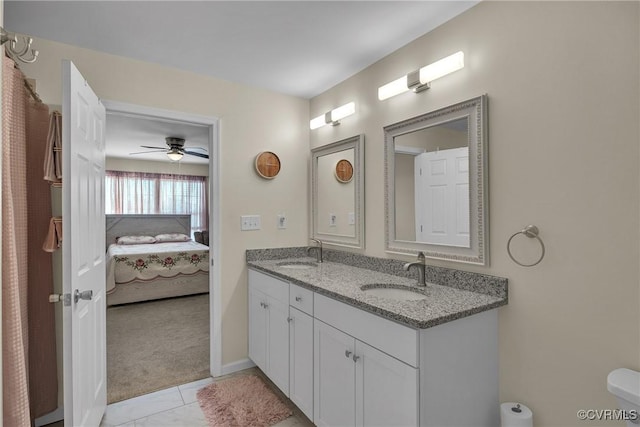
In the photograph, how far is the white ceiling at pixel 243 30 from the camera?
5.51 feet

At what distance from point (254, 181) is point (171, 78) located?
0.97 metres

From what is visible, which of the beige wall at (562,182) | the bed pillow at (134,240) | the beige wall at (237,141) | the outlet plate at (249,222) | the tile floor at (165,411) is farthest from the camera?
the bed pillow at (134,240)

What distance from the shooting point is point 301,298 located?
1.93 m

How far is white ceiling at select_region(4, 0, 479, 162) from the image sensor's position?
1.68 m

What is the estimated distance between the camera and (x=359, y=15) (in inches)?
68.7

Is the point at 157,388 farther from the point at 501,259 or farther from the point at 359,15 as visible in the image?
the point at 359,15

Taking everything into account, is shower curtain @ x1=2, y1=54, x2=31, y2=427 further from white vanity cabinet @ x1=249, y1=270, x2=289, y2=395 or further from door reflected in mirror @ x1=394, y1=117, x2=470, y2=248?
door reflected in mirror @ x1=394, y1=117, x2=470, y2=248

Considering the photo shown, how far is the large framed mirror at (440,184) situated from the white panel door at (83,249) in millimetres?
1701

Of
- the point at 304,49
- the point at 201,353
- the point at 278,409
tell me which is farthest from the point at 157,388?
the point at 304,49

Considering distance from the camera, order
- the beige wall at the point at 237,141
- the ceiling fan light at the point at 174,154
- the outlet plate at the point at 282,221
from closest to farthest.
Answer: the beige wall at the point at 237,141 → the outlet plate at the point at 282,221 → the ceiling fan light at the point at 174,154

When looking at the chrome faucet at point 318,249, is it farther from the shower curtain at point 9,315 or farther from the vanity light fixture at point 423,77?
the shower curtain at point 9,315

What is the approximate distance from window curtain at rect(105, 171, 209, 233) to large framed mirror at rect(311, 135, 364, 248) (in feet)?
16.7

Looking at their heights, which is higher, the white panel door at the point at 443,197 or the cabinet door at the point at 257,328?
the white panel door at the point at 443,197

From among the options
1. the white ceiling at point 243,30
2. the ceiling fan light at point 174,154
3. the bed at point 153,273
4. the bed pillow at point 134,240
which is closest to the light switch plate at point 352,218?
the white ceiling at point 243,30
